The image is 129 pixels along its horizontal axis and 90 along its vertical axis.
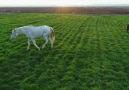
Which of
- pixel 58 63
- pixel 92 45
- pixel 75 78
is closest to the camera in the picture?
pixel 75 78

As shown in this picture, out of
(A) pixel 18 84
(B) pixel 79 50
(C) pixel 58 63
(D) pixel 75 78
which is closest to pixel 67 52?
(B) pixel 79 50

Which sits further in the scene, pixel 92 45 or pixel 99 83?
pixel 92 45

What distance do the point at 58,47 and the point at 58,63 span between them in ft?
15.8

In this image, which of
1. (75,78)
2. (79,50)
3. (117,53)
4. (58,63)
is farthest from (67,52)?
(75,78)

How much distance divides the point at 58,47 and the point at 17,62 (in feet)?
17.9

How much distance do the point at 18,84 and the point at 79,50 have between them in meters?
8.35

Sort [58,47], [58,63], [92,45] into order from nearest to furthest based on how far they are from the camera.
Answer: [58,63], [58,47], [92,45]

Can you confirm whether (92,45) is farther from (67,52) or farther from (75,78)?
(75,78)

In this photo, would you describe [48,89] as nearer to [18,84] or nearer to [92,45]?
[18,84]

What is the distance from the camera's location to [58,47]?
64.1 feet

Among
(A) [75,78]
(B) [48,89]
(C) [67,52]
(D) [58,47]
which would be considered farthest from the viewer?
(D) [58,47]

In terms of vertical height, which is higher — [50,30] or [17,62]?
[50,30]

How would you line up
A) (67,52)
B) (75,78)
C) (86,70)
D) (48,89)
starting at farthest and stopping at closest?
1. (67,52)
2. (86,70)
3. (75,78)
4. (48,89)

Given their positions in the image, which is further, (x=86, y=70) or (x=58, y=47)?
(x=58, y=47)
